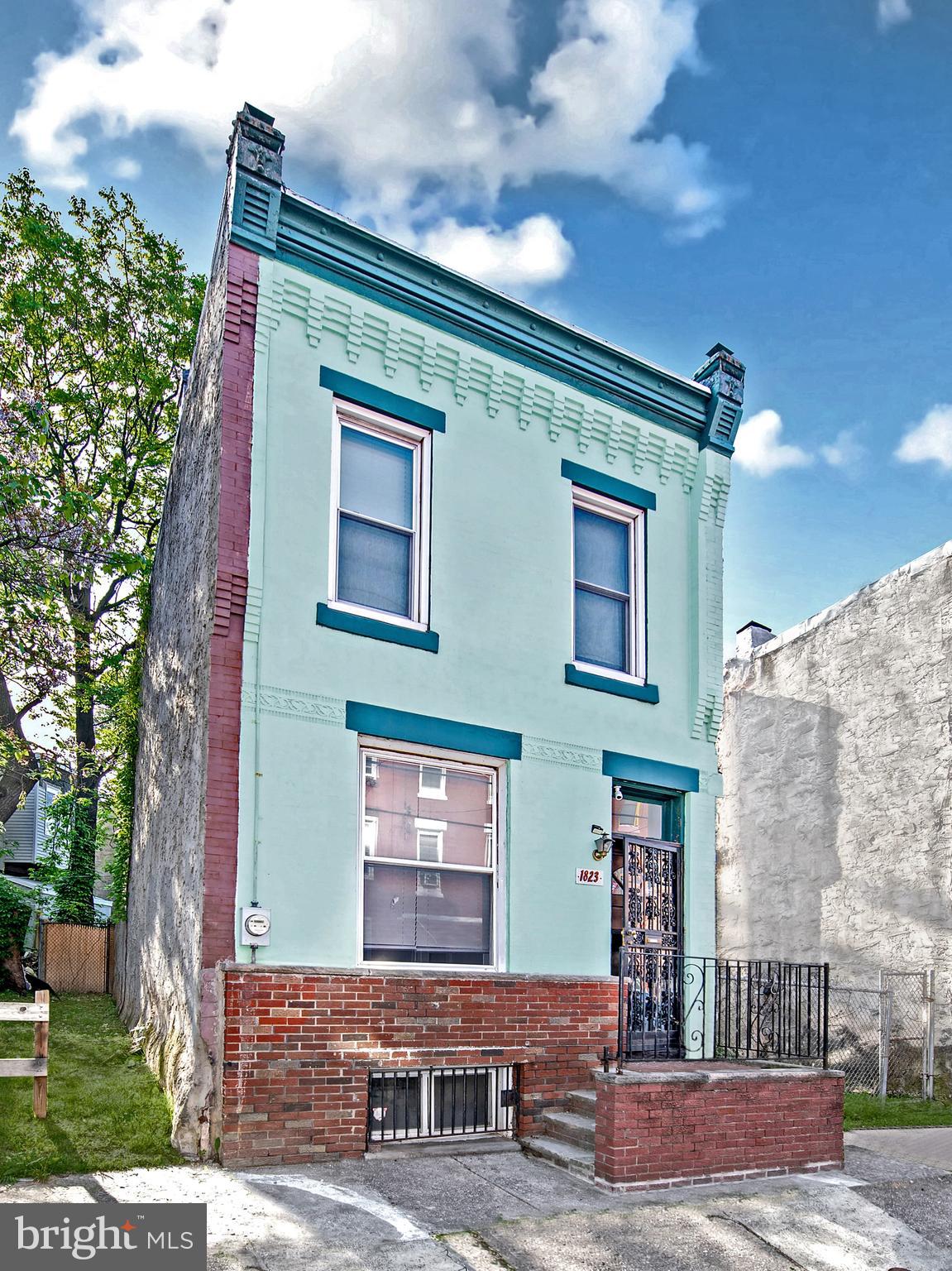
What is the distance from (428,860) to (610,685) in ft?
9.04

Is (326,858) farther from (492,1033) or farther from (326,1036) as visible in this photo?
(492,1033)

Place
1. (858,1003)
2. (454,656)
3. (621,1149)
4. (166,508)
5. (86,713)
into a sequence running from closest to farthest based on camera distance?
(621,1149)
(454,656)
(166,508)
(858,1003)
(86,713)

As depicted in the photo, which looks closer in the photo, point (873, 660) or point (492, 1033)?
point (492, 1033)

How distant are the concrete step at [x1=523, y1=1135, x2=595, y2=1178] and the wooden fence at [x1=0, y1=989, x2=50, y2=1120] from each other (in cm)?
384

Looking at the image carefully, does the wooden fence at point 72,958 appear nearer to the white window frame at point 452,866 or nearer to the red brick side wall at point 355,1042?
the white window frame at point 452,866

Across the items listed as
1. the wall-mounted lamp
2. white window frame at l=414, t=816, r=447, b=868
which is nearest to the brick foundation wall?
the wall-mounted lamp

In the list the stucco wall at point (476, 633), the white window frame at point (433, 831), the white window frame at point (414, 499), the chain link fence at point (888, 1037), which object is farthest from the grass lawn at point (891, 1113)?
the white window frame at point (414, 499)

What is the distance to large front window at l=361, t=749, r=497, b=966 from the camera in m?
9.45

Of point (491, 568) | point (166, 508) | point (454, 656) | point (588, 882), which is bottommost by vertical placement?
point (588, 882)

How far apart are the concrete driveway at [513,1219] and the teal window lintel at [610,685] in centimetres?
438

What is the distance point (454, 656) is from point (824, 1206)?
5305 millimetres

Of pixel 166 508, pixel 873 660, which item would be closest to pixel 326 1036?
pixel 166 508

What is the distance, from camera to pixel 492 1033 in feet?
30.6

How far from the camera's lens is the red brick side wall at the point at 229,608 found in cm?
840
